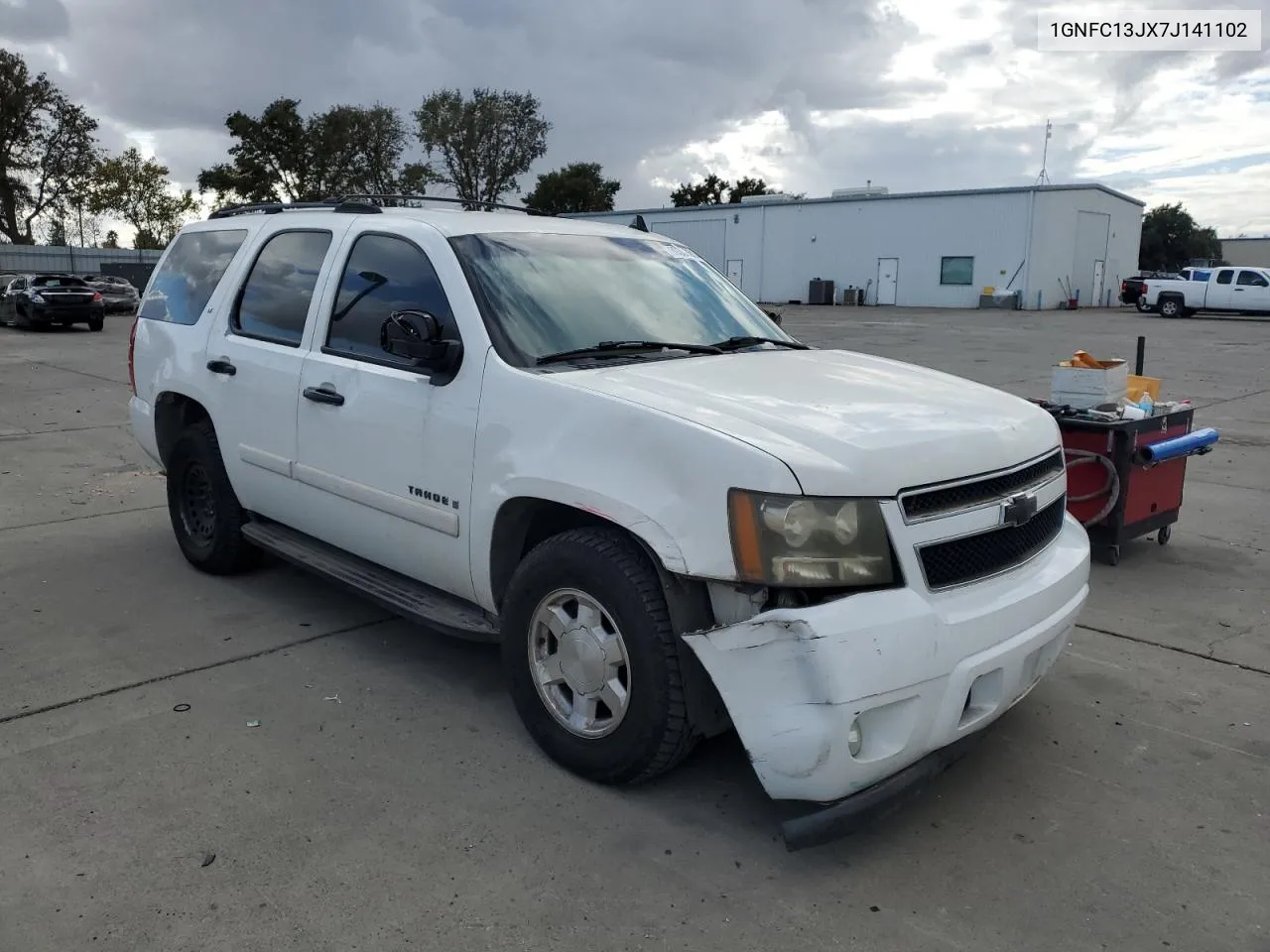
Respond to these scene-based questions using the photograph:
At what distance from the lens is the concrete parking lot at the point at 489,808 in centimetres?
269

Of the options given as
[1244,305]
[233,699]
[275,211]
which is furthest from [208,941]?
[1244,305]

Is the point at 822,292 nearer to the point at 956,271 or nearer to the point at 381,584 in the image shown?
the point at 956,271

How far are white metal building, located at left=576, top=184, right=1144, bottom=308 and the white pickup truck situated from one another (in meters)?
6.62

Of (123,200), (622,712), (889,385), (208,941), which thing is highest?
(123,200)

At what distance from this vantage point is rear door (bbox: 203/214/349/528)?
454 cm

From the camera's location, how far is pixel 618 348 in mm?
3727

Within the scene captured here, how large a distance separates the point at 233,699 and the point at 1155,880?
3.27 meters

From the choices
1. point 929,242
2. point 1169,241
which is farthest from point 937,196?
point 1169,241

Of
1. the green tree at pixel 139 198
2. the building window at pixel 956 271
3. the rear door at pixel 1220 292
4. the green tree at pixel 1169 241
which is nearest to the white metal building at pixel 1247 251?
the green tree at pixel 1169 241

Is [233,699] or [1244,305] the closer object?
[233,699]

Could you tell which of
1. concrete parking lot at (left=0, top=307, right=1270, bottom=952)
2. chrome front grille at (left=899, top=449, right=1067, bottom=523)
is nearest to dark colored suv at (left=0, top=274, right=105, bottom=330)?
concrete parking lot at (left=0, top=307, right=1270, bottom=952)

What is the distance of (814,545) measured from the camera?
2773 mm

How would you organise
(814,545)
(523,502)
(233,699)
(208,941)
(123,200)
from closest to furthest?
(208,941), (814,545), (523,502), (233,699), (123,200)

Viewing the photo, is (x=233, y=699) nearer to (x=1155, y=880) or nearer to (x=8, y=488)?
(x=1155, y=880)
